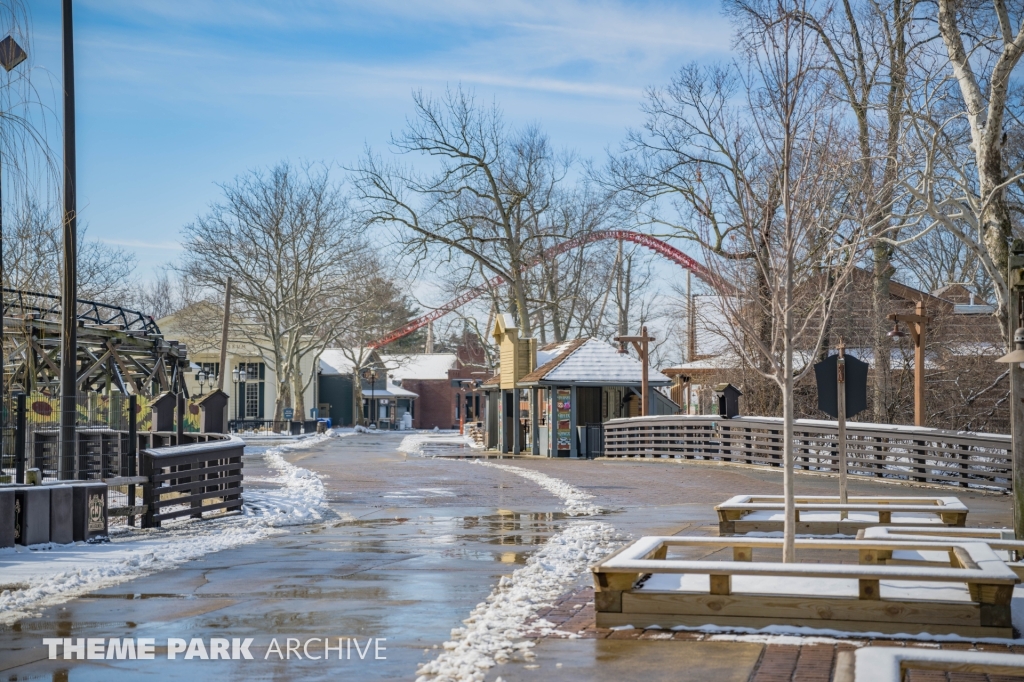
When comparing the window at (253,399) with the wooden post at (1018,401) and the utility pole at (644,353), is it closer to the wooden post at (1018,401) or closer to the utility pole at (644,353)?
the utility pole at (644,353)

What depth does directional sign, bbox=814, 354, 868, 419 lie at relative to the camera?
11.7 metres

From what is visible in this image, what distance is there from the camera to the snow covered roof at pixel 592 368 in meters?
36.3

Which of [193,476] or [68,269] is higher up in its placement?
[68,269]

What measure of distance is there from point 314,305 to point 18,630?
5306cm

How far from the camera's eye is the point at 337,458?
3494 cm

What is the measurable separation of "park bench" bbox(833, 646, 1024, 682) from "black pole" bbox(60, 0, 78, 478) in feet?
36.5

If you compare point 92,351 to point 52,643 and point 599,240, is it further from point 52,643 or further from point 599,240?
point 599,240

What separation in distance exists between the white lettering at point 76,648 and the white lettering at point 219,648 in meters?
0.82

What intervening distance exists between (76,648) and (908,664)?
527cm

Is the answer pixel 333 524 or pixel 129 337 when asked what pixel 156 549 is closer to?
pixel 333 524

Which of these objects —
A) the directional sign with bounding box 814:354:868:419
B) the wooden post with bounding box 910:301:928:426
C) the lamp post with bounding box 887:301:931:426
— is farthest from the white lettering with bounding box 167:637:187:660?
the wooden post with bounding box 910:301:928:426

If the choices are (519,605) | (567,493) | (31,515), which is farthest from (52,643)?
(567,493)

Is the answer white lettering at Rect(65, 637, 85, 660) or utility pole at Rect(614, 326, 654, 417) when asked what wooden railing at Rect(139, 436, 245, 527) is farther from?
utility pole at Rect(614, 326, 654, 417)

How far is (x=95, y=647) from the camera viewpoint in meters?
7.20
